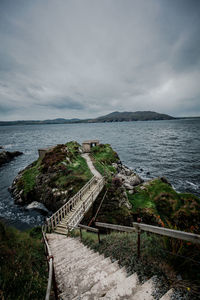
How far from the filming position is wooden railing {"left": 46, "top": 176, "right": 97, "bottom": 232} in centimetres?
894

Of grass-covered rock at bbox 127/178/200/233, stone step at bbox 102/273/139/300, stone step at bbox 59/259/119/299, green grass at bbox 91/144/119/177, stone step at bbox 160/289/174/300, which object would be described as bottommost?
grass-covered rock at bbox 127/178/200/233

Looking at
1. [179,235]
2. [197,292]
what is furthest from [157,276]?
[179,235]

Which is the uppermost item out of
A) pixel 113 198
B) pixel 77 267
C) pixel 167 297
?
pixel 167 297

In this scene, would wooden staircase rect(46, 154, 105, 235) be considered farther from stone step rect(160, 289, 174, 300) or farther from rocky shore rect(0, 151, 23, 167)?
rocky shore rect(0, 151, 23, 167)

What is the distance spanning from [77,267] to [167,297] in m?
2.91

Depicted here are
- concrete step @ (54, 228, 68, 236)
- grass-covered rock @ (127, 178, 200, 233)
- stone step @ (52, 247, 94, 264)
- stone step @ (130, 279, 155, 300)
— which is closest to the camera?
stone step @ (130, 279, 155, 300)

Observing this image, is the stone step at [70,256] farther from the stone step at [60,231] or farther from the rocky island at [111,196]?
the rocky island at [111,196]

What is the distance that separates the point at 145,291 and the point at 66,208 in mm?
8482

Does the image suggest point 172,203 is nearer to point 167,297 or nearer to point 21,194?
point 167,297

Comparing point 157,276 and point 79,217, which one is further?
point 79,217

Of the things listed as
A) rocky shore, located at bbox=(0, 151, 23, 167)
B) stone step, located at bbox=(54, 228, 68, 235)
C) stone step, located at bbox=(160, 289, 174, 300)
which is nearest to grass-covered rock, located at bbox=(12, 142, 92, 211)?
stone step, located at bbox=(54, 228, 68, 235)

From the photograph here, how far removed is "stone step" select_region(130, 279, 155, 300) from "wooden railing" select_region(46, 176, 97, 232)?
720 cm

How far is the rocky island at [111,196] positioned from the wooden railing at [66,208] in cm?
79

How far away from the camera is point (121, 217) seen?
11.1 m
